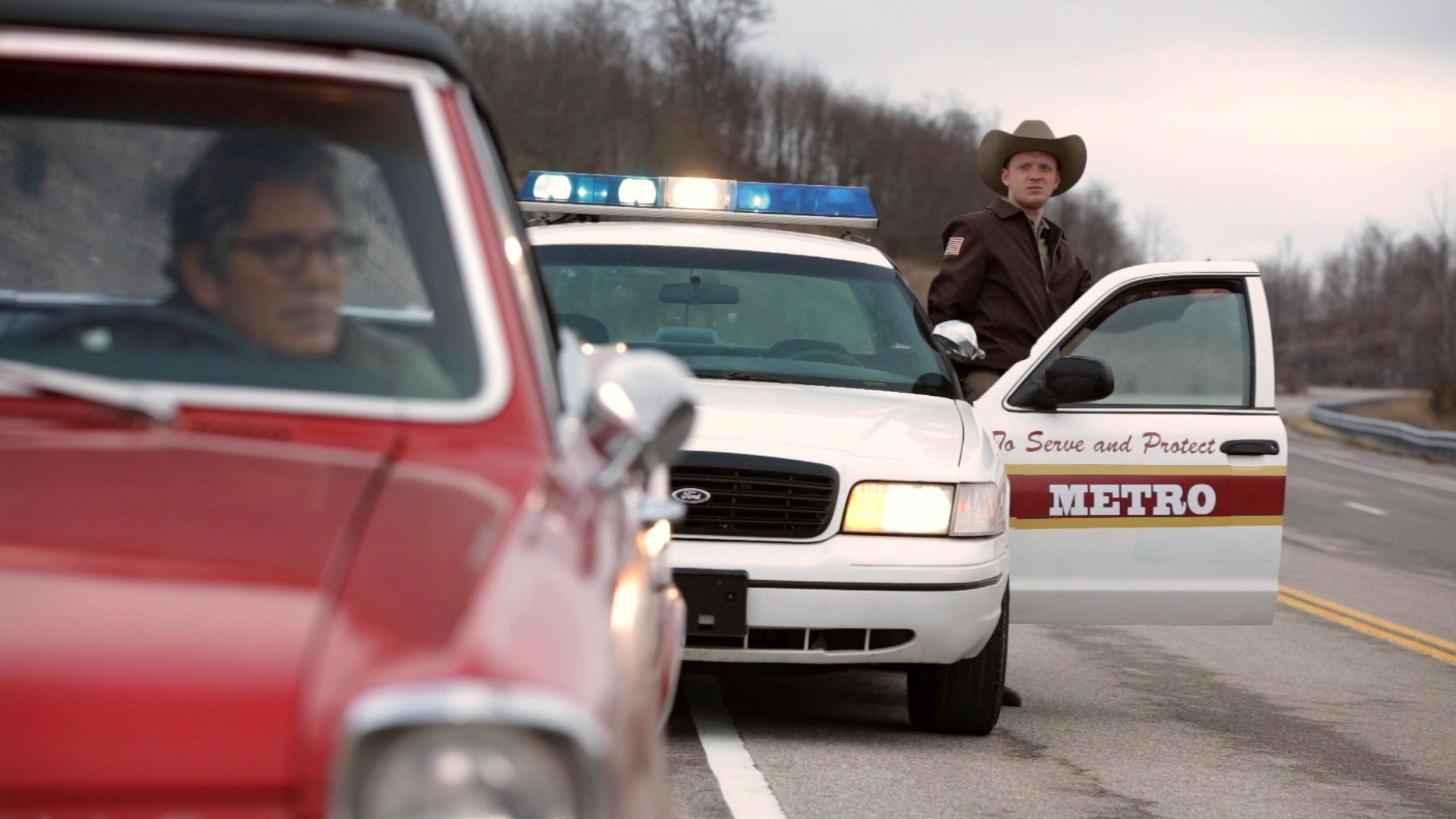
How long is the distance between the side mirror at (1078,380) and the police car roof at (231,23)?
4210 millimetres

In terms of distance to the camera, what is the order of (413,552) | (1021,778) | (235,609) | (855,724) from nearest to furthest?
(235,609)
(413,552)
(1021,778)
(855,724)

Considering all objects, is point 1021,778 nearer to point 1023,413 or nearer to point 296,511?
point 1023,413

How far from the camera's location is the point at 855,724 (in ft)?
21.8

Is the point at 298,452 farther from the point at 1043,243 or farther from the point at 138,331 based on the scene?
the point at 1043,243

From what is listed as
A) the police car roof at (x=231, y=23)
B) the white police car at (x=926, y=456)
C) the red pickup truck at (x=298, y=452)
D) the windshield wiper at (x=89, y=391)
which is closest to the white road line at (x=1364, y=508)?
the white police car at (x=926, y=456)

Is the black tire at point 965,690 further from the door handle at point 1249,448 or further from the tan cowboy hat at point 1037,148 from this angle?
the tan cowboy hat at point 1037,148

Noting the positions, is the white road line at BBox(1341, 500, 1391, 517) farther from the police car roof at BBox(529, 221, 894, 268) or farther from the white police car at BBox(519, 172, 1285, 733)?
the police car roof at BBox(529, 221, 894, 268)

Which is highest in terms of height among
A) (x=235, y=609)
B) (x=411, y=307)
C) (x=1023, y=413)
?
(x=411, y=307)

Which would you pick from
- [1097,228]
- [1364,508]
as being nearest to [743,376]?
[1364,508]

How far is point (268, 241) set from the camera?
3.02 metres

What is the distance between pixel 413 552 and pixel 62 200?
1.79 metres

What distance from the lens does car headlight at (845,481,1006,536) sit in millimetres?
5926

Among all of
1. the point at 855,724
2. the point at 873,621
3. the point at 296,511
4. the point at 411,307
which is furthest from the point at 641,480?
the point at 855,724

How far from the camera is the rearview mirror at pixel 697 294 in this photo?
23.7 feet
